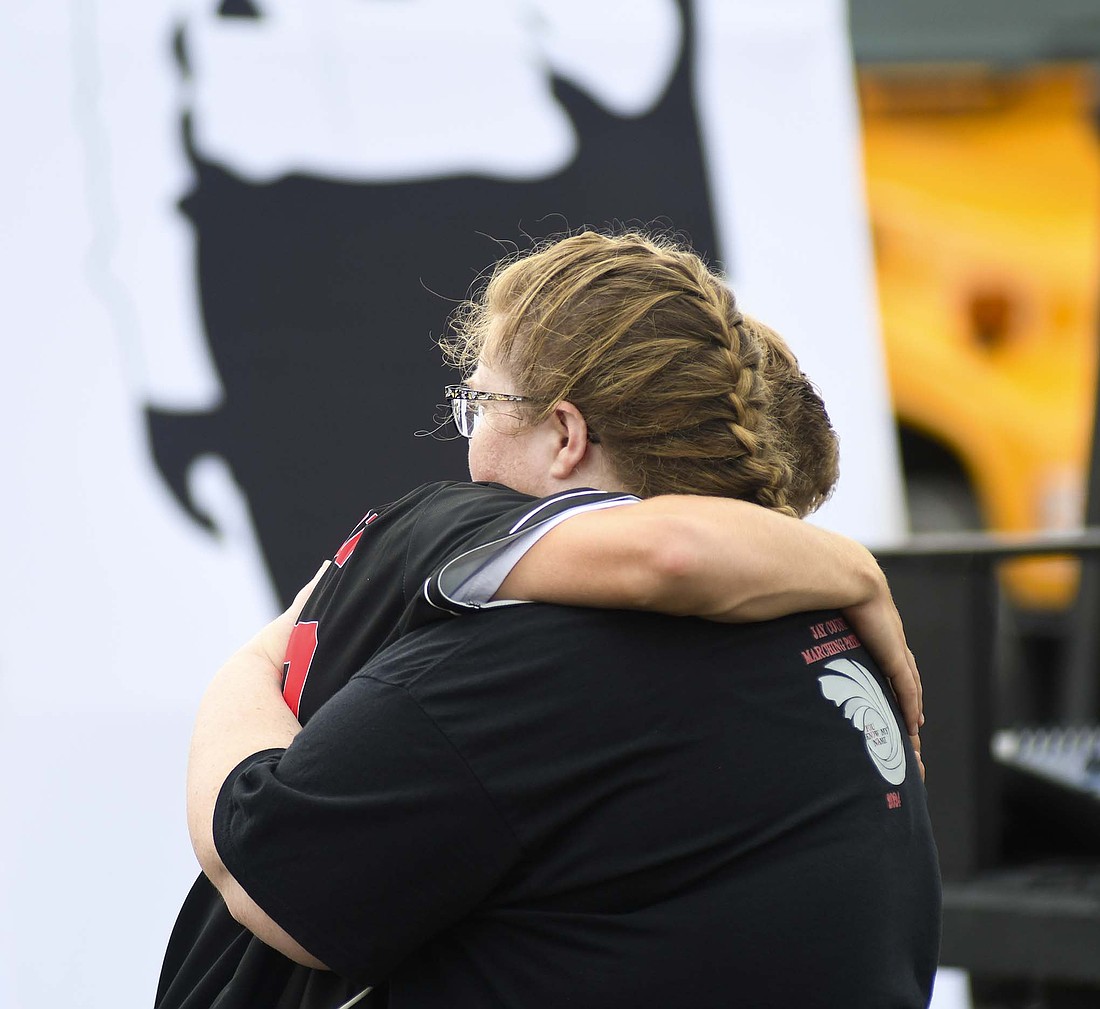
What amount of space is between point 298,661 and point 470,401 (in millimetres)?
278

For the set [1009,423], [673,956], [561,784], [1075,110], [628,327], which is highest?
[628,327]

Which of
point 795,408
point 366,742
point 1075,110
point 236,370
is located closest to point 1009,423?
point 1075,110

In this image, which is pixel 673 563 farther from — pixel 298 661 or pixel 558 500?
pixel 298 661

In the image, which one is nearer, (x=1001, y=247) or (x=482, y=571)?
(x=482, y=571)

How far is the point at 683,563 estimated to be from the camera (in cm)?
100

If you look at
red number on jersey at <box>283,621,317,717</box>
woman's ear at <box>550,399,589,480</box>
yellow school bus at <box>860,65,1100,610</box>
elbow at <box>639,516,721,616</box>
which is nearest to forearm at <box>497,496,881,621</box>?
elbow at <box>639,516,721,616</box>

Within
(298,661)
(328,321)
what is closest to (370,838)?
(298,661)

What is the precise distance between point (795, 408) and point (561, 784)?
494mm

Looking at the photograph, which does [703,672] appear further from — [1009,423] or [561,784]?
[1009,423]

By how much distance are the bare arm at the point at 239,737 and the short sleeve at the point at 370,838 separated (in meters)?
0.04

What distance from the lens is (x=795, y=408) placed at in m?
1.31

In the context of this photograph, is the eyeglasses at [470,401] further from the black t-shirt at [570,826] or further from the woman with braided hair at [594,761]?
the black t-shirt at [570,826]

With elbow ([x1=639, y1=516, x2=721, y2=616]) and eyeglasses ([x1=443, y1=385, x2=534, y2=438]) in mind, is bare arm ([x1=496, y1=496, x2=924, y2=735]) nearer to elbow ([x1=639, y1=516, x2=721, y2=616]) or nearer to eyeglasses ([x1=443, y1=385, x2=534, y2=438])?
elbow ([x1=639, y1=516, x2=721, y2=616])

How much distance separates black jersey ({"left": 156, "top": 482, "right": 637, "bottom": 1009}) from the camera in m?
1.03
